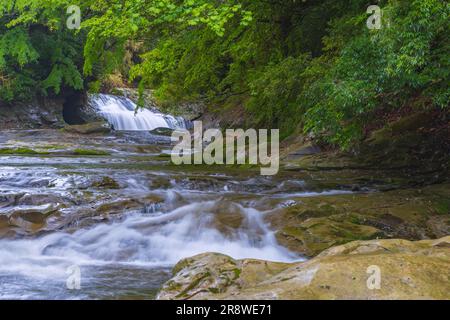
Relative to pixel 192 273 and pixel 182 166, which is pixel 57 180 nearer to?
pixel 182 166

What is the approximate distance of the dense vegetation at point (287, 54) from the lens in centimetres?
577

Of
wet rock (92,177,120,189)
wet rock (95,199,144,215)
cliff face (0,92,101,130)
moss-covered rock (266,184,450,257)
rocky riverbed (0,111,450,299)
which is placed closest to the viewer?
rocky riverbed (0,111,450,299)

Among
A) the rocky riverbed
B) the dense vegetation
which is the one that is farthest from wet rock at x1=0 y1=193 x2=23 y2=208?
the dense vegetation

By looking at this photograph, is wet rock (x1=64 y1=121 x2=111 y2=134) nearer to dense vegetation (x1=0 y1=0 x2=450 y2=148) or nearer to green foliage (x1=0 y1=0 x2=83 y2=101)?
green foliage (x1=0 y1=0 x2=83 y2=101)

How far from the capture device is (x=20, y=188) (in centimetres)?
830

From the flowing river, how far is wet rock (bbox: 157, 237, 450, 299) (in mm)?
1149

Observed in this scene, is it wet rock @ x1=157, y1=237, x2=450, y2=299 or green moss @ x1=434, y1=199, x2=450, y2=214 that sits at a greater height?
wet rock @ x1=157, y1=237, x2=450, y2=299

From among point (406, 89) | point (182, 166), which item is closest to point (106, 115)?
point (182, 166)

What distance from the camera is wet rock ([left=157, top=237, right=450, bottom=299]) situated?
9.87ft

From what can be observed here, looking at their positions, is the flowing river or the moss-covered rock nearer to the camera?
the flowing river

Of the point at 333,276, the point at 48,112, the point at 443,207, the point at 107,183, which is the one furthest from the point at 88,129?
the point at 333,276

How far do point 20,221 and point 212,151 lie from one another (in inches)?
309

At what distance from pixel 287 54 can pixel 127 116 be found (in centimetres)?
1511

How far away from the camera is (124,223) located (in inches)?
274
